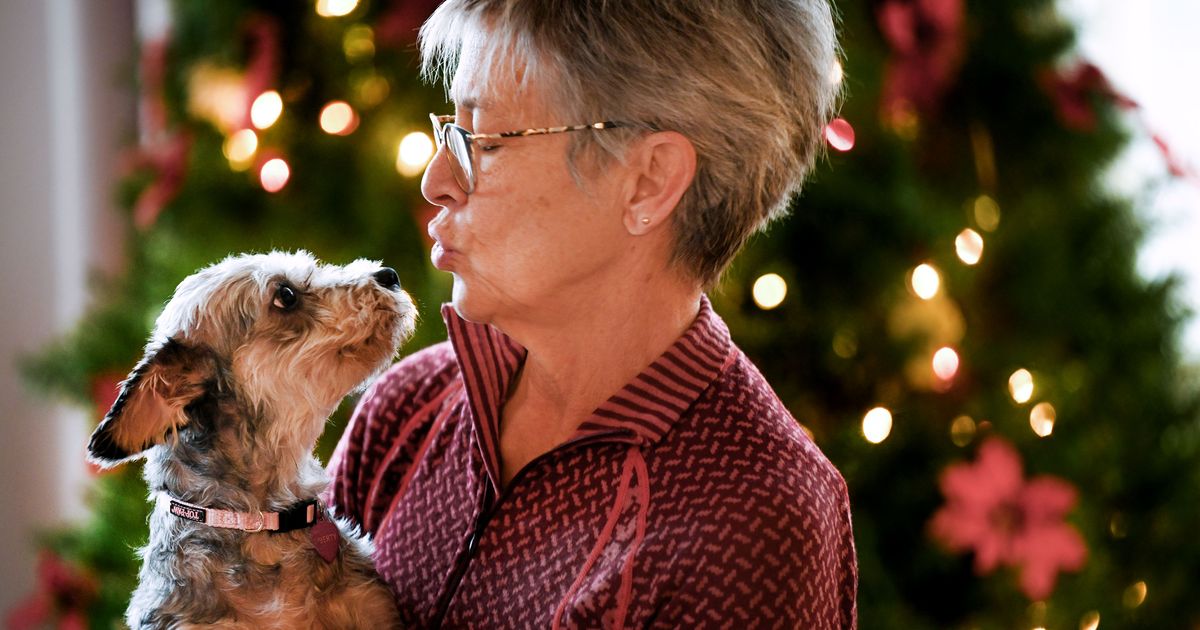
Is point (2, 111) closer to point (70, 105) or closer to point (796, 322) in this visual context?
point (70, 105)

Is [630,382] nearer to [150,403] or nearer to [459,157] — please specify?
[459,157]

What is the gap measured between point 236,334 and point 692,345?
0.54 m

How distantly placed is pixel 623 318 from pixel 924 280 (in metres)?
0.80

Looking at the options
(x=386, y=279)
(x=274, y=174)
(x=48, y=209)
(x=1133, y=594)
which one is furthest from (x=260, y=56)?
(x=1133, y=594)

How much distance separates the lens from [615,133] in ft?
4.00

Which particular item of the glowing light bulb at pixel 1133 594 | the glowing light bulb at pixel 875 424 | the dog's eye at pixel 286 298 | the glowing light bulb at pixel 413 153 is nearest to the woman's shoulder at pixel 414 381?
the dog's eye at pixel 286 298

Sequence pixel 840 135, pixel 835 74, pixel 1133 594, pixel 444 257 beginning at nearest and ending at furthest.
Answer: pixel 444 257
pixel 835 74
pixel 840 135
pixel 1133 594

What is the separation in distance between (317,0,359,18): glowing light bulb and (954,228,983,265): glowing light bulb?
1.08 meters

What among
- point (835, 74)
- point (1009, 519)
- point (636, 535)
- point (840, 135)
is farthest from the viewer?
point (1009, 519)

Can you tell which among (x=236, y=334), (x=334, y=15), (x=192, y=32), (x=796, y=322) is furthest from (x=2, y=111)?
(x=796, y=322)

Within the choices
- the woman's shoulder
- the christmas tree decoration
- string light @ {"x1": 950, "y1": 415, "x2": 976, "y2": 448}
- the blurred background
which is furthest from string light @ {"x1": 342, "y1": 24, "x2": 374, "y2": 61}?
string light @ {"x1": 950, "y1": 415, "x2": 976, "y2": 448}

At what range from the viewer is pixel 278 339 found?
1.38 m

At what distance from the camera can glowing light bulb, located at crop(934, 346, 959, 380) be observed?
76.2 inches

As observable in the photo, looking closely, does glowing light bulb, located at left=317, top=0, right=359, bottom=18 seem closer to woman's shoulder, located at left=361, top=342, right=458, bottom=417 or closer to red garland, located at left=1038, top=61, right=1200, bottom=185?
woman's shoulder, located at left=361, top=342, right=458, bottom=417
